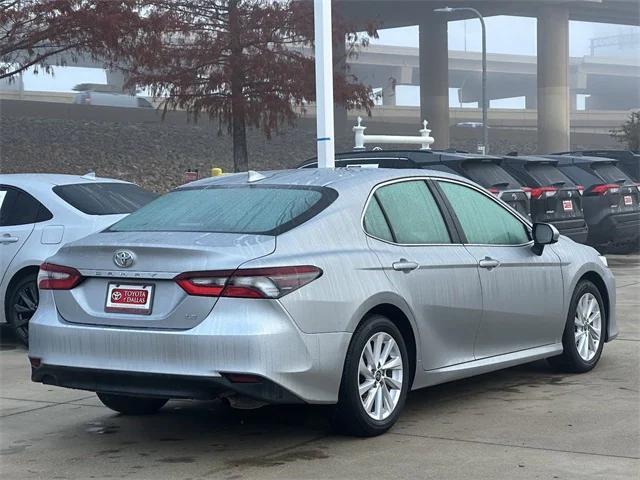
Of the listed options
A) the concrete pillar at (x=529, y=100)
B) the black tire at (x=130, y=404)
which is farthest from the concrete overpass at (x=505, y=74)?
the black tire at (x=130, y=404)

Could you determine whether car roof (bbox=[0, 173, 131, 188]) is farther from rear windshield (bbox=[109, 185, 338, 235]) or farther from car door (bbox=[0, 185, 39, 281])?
rear windshield (bbox=[109, 185, 338, 235])

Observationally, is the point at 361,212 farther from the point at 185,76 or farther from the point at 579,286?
the point at 185,76

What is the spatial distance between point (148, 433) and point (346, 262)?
163 cm

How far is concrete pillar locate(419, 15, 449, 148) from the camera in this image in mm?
60094

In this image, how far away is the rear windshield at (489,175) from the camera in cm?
1447

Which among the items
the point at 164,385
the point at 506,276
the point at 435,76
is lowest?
the point at 164,385

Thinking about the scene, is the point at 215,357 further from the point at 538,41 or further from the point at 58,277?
the point at 538,41

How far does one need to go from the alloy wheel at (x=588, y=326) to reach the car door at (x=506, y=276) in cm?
34

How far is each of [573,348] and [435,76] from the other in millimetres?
53762

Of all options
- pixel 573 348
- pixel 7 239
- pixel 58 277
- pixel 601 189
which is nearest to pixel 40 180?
pixel 7 239

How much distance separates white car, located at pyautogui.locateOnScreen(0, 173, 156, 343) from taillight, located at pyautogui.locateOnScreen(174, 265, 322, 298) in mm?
4348

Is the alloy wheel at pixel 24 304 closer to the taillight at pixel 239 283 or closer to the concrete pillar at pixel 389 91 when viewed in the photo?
the taillight at pixel 239 283

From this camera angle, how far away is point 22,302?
33.7 ft

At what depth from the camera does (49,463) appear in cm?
612
